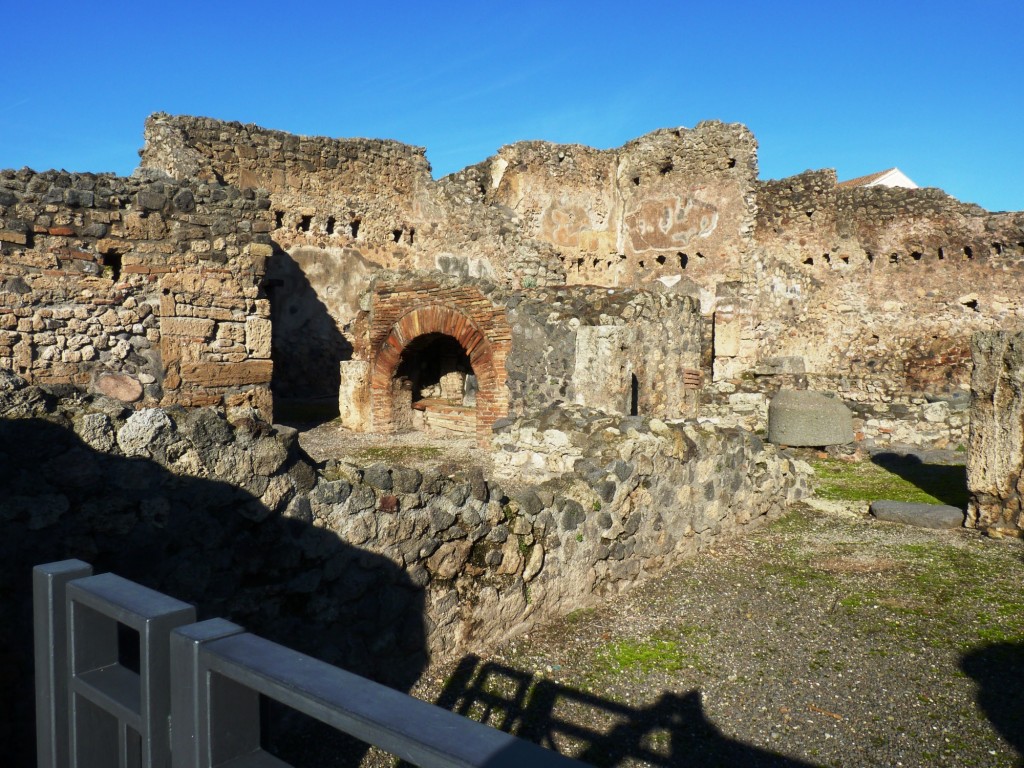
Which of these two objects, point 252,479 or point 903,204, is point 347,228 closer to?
point 903,204

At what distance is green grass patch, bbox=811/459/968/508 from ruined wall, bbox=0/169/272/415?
6065 mm

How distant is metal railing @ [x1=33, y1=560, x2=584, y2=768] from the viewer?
0.84 metres

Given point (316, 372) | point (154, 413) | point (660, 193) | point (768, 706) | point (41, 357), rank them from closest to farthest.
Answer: point (154, 413) < point (768, 706) < point (41, 357) < point (316, 372) < point (660, 193)

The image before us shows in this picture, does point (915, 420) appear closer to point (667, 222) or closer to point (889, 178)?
point (667, 222)

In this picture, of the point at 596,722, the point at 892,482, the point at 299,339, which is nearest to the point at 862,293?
the point at 892,482

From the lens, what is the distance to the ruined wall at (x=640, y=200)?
16172 mm

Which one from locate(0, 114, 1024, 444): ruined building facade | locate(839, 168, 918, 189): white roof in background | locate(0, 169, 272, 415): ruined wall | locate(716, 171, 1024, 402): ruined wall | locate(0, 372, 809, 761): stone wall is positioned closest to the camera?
locate(0, 372, 809, 761): stone wall

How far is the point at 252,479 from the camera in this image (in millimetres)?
2818

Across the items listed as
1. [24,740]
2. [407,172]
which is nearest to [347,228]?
[407,172]

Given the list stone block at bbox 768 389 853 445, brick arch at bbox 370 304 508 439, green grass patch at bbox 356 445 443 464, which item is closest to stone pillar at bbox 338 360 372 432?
brick arch at bbox 370 304 508 439

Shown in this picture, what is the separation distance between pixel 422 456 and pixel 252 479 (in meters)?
5.94

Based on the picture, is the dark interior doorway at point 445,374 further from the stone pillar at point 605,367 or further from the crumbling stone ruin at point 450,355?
the stone pillar at point 605,367

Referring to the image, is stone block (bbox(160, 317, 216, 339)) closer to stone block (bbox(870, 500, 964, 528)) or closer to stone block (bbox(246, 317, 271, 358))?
stone block (bbox(246, 317, 271, 358))

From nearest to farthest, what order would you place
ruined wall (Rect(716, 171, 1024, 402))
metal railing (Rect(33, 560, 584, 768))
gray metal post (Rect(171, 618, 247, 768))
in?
metal railing (Rect(33, 560, 584, 768)), gray metal post (Rect(171, 618, 247, 768)), ruined wall (Rect(716, 171, 1024, 402))
